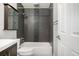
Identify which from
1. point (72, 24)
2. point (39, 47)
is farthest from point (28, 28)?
point (72, 24)

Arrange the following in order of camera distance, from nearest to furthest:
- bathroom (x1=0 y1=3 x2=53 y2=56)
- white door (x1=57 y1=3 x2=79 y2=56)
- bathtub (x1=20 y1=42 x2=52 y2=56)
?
white door (x1=57 y1=3 x2=79 y2=56)
bathroom (x1=0 y1=3 x2=53 y2=56)
bathtub (x1=20 y1=42 x2=52 y2=56)

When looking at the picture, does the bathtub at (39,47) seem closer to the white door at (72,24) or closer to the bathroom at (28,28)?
the bathroom at (28,28)

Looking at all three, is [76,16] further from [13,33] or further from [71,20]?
[13,33]

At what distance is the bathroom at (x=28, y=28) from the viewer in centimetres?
202

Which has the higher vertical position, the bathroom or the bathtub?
the bathroom

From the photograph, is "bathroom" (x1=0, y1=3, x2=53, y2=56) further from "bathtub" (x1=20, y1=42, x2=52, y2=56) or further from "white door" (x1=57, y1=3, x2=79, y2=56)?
"white door" (x1=57, y1=3, x2=79, y2=56)

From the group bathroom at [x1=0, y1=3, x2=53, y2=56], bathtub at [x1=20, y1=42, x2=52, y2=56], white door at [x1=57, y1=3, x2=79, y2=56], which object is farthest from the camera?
bathtub at [x1=20, y1=42, x2=52, y2=56]

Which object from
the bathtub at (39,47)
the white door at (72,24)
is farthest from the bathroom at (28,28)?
the white door at (72,24)

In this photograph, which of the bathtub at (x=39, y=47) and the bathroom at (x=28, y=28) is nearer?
the bathroom at (x=28, y=28)

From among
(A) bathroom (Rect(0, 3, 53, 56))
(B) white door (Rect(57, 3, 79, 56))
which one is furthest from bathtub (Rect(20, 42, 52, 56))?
(B) white door (Rect(57, 3, 79, 56))

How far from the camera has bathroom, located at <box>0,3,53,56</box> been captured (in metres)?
2.02

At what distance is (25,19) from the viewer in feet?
7.86

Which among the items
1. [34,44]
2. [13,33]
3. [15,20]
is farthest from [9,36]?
→ [34,44]

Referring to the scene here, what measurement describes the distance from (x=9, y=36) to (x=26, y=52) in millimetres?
564
